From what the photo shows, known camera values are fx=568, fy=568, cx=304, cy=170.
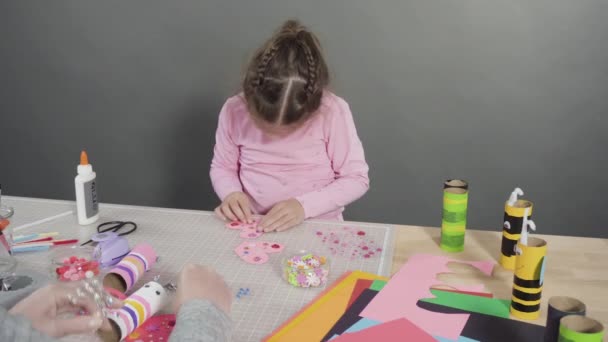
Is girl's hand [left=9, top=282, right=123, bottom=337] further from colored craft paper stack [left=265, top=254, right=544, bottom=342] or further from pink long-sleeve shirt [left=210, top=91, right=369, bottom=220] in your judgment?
pink long-sleeve shirt [left=210, top=91, right=369, bottom=220]

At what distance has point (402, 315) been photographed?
969mm

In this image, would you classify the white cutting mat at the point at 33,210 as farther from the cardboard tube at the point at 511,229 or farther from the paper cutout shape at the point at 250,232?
the cardboard tube at the point at 511,229

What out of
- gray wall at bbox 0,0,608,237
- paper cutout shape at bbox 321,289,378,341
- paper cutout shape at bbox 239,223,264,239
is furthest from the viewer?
gray wall at bbox 0,0,608,237

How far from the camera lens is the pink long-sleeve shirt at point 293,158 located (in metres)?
Result: 1.60

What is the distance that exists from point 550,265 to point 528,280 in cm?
23

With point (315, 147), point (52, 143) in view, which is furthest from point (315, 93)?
point (52, 143)

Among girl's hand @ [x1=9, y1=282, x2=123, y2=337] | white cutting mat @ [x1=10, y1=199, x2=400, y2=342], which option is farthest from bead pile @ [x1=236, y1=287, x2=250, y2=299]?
girl's hand @ [x1=9, y1=282, x2=123, y2=337]

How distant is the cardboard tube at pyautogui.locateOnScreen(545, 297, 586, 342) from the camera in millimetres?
812

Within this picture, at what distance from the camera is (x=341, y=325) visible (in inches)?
37.3

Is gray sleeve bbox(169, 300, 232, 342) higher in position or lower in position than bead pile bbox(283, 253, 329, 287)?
higher

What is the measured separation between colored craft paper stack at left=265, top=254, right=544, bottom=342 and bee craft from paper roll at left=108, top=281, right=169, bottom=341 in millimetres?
212

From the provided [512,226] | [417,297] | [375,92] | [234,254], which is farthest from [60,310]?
[375,92]

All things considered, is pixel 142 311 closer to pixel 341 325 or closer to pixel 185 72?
pixel 341 325

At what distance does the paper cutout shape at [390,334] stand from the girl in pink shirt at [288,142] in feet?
1.59
